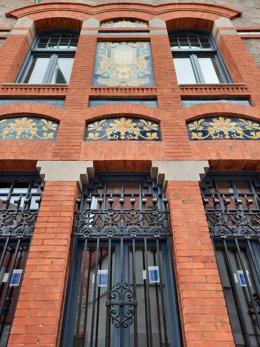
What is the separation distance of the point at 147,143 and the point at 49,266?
2.41m

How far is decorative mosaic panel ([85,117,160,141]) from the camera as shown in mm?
4949

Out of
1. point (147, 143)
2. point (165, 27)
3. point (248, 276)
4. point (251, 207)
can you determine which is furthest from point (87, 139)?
point (165, 27)

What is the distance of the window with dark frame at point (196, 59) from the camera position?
22.1ft

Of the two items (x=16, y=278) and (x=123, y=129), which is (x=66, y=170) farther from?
(x=16, y=278)

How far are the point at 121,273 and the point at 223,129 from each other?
3.05 meters

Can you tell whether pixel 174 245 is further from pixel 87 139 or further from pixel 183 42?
pixel 183 42

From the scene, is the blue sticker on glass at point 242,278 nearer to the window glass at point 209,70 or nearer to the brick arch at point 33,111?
the brick arch at point 33,111

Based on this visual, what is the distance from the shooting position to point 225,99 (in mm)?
5711

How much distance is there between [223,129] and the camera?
508cm

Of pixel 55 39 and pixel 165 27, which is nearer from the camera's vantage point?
pixel 165 27

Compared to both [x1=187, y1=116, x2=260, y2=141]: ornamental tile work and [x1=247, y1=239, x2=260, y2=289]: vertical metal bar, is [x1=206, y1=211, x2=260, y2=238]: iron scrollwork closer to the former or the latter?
[x1=247, y1=239, x2=260, y2=289]: vertical metal bar

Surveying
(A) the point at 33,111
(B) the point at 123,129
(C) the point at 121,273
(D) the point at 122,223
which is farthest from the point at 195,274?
(A) the point at 33,111

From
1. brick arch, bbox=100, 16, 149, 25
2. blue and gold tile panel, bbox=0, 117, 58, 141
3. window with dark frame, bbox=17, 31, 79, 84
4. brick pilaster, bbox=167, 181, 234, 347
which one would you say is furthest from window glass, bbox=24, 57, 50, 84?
brick pilaster, bbox=167, 181, 234, 347

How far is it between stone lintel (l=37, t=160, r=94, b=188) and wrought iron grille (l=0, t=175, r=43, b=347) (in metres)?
0.34
